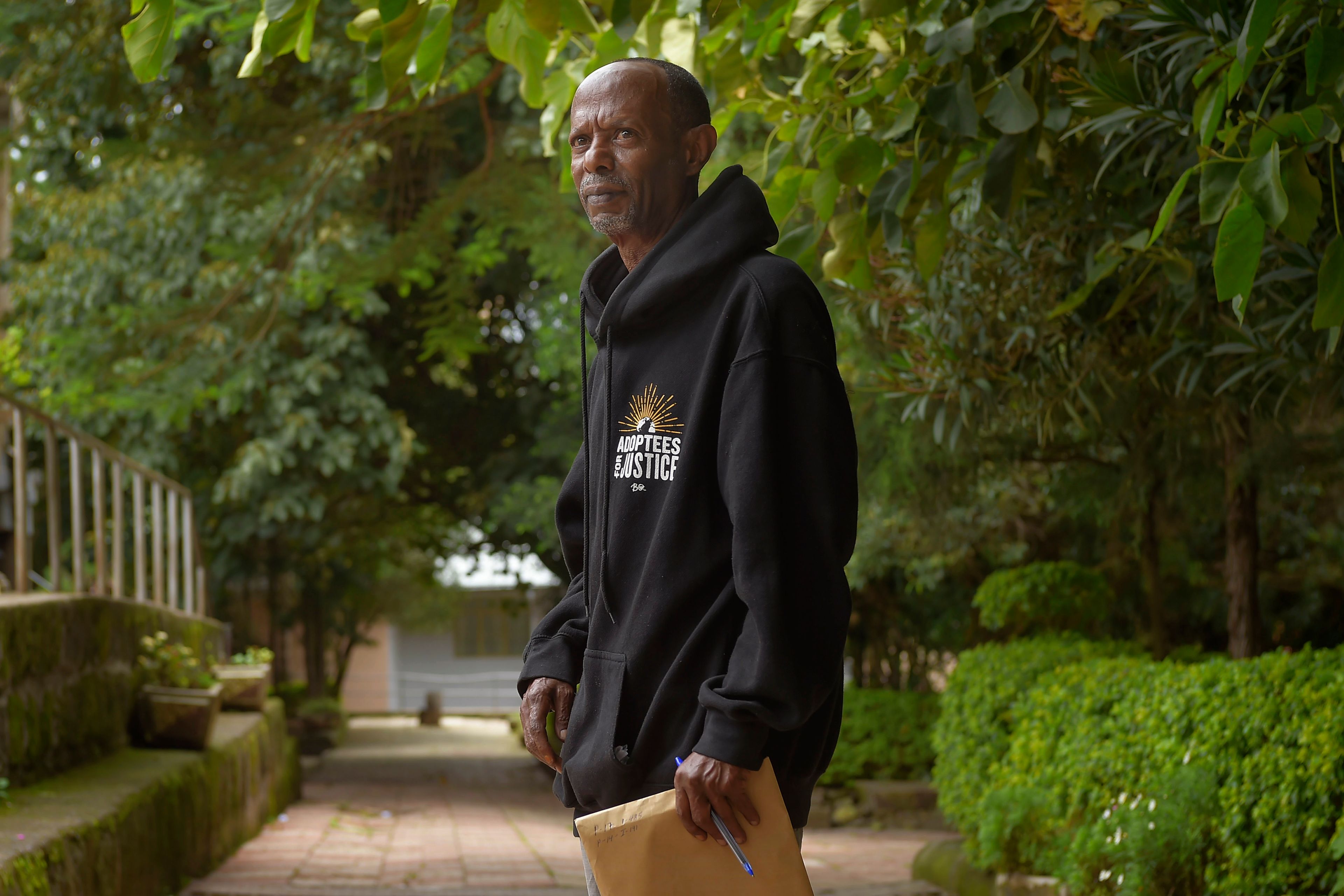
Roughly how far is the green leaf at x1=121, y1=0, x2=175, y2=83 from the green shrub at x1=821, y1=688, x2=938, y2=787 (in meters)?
10.6

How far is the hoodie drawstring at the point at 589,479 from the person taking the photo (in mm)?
2123

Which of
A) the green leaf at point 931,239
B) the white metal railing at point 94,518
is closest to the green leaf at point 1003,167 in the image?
the green leaf at point 931,239

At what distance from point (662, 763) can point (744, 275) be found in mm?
775

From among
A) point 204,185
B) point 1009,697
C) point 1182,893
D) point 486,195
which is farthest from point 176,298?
point 1182,893

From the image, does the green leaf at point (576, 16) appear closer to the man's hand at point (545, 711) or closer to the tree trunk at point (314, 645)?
the man's hand at point (545, 711)

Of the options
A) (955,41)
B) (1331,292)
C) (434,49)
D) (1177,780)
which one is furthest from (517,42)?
(1177,780)

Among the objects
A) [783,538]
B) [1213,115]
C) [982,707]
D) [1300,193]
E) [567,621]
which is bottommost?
[982,707]

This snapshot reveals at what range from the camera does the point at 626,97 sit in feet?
7.02

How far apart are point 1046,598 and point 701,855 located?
6.55 meters

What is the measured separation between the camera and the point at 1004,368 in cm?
470

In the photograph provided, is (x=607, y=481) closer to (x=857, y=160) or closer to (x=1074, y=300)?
(x=857, y=160)

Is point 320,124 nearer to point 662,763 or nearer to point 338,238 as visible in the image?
point 338,238

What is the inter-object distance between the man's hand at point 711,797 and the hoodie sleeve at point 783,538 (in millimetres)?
24

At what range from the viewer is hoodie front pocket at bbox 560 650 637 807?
201 centimetres
